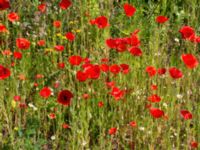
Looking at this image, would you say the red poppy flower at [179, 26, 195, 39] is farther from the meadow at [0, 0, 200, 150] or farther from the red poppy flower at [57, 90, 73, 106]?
the red poppy flower at [57, 90, 73, 106]

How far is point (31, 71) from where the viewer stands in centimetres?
335

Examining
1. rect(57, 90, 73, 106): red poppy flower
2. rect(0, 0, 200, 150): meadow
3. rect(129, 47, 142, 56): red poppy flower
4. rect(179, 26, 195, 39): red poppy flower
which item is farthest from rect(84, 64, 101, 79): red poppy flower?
rect(179, 26, 195, 39): red poppy flower

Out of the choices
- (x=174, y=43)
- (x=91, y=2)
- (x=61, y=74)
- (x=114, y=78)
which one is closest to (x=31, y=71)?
(x=61, y=74)

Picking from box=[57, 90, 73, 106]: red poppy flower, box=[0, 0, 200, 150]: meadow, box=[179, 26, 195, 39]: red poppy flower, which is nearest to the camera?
box=[57, 90, 73, 106]: red poppy flower

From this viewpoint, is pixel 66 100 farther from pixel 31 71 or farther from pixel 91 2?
pixel 91 2

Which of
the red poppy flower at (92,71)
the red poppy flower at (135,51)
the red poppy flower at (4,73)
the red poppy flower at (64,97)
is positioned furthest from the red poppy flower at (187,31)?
the red poppy flower at (4,73)

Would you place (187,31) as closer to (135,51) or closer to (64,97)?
(135,51)

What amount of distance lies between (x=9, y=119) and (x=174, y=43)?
1738 millimetres

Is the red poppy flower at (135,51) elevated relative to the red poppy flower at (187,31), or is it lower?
lower

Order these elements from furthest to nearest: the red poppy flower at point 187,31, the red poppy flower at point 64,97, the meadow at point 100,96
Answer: the red poppy flower at point 187,31 < the meadow at point 100,96 < the red poppy flower at point 64,97

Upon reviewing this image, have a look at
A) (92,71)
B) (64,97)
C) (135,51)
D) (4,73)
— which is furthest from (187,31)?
(4,73)

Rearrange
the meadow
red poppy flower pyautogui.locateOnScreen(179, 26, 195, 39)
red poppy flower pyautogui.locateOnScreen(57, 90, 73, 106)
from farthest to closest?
1. red poppy flower pyautogui.locateOnScreen(179, 26, 195, 39)
2. the meadow
3. red poppy flower pyautogui.locateOnScreen(57, 90, 73, 106)

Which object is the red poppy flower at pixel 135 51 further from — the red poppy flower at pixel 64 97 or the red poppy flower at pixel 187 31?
the red poppy flower at pixel 64 97

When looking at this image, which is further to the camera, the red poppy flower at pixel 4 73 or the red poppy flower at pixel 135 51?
the red poppy flower at pixel 135 51
